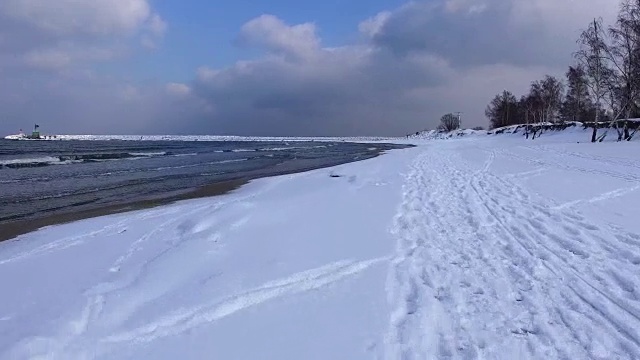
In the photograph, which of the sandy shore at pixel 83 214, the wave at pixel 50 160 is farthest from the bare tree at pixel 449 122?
the sandy shore at pixel 83 214

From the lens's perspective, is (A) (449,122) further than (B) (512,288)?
Yes

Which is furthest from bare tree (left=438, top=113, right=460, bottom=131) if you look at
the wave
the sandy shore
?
the sandy shore

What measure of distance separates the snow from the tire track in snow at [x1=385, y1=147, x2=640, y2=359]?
0.02m

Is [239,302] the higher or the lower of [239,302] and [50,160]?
the lower

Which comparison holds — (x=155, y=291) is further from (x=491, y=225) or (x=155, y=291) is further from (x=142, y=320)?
(x=491, y=225)

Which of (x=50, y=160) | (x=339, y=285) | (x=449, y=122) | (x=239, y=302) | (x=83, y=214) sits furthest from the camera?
(x=449, y=122)

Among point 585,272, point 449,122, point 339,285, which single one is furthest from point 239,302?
point 449,122

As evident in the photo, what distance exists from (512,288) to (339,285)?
2.04m

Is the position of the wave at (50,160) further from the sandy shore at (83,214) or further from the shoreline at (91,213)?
the sandy shore at (83,214)

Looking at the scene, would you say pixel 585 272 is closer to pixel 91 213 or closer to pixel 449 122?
pixel 91 213

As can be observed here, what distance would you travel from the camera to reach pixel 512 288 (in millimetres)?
4855

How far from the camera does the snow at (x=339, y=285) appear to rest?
150 inches

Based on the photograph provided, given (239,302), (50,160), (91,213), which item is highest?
(50,160)

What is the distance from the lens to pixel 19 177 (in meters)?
22.6
